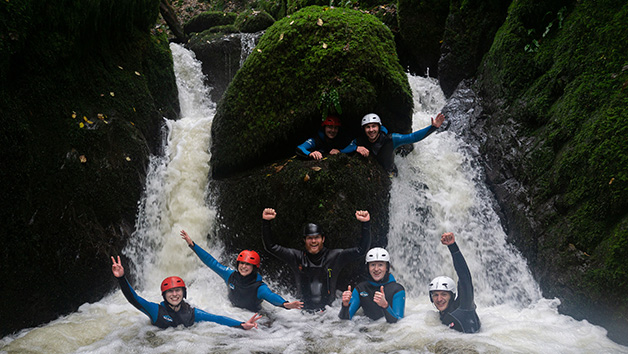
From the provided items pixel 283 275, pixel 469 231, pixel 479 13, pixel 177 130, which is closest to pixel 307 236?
pixel 283 275

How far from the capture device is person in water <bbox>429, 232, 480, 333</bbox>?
16.3 ft

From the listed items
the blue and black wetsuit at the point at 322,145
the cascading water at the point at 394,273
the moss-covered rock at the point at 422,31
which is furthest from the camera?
the moss-covered rock at the point at 422,31

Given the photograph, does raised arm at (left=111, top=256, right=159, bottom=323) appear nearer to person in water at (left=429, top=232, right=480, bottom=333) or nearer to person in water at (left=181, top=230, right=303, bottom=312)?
person in water at (left=181, top=230, right=303, bottom=312)

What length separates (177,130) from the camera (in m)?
8.65

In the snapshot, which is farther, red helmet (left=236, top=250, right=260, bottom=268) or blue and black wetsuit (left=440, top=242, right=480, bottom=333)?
red helmet (left=236, top=250, right=260, bottom=268)

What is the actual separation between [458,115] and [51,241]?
8.60 m

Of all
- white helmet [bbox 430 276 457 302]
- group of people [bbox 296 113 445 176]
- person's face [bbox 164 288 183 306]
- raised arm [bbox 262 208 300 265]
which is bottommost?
person's face [bbox 164 288 183 306]

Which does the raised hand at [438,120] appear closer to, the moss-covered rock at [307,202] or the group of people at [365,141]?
the group of people at [365,141]

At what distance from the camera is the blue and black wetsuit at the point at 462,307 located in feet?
16.1

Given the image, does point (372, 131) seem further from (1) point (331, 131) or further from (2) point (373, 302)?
(2) point (373, 302)

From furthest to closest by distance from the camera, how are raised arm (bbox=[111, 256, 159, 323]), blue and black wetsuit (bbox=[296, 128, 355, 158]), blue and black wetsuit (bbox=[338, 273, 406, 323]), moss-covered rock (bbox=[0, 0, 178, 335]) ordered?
blue and black wetsuit (bbox=[296, 128, 355, 158]), blue and black wetsuit (bbox=[338, 273, 406, 323]), moss-covered rock (bbox=[0, 0, 178, 335]), raised arm (bbox=[111, 256, 159, 323])

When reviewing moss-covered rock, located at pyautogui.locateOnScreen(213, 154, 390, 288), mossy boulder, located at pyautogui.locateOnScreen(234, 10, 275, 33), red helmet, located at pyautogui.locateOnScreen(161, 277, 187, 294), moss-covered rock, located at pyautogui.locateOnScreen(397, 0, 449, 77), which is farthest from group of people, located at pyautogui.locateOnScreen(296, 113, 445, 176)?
mossy boulder, located at pyautogui.locateOnScreen(234, 10, 275, 33)

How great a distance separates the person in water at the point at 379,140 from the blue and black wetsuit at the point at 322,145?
24cm

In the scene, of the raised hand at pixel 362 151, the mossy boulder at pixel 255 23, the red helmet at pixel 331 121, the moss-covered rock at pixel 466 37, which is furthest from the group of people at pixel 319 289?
the mossy boulder at pixel 255 23
